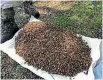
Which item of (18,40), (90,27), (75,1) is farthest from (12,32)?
(75,1)

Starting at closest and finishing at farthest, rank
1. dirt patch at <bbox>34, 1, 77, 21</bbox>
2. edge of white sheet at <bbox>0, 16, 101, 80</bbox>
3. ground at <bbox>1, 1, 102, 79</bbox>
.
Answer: edge of white sheet at <bbox>0, 16, 101, 80</bbox> < ground at <bbox>1, 1, 102, 79</bbox> < dirt patch at <bbox>34, 1, 77, 21</bbox>

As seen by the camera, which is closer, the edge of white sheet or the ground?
the edge of white sheet

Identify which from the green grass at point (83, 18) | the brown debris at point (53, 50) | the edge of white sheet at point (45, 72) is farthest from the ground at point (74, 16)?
the brown debris at point (53, 50)

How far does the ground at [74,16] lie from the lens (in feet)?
16.5

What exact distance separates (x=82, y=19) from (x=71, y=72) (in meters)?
2.01

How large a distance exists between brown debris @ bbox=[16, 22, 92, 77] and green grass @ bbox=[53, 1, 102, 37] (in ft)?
3.49

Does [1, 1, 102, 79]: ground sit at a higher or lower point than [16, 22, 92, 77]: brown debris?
lower

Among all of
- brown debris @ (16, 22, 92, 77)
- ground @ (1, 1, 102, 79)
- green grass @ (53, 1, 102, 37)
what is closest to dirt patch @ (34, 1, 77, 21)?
ground @ (1, 1, 102, 79)

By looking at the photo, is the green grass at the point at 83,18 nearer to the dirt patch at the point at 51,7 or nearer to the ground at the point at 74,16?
the ground at the point at 74,16

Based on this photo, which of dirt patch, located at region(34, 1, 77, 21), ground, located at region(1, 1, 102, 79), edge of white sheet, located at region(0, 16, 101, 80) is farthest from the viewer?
dirt patch, located at region(34, 1, 77, 21)

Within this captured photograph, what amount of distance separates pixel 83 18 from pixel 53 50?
1847 millimetres

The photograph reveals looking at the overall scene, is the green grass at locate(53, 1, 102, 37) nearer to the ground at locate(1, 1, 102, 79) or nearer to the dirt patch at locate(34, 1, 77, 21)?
the ground at locate(1, 1, 102, 79)

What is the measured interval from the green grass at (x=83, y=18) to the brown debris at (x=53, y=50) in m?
1.06

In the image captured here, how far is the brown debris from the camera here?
3.65m
